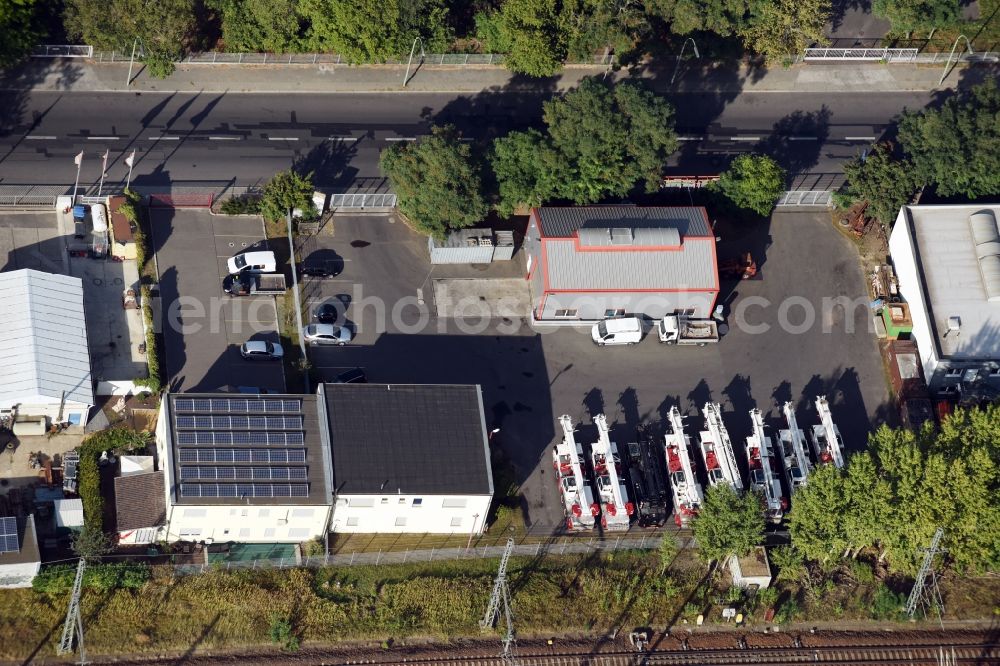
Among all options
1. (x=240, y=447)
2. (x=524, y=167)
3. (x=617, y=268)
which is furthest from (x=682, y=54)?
(x=240, y=447)

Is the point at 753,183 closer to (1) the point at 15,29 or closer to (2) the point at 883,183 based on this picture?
(2) the point at 883,183

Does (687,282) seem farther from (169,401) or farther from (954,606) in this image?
(169,401)

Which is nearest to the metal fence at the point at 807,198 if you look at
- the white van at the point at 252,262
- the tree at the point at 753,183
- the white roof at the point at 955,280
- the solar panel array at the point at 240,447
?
the tree at the point at 753,183

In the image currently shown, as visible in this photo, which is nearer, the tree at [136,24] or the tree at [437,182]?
the tree at [437,182]

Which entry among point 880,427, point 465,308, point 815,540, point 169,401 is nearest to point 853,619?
point 815,540

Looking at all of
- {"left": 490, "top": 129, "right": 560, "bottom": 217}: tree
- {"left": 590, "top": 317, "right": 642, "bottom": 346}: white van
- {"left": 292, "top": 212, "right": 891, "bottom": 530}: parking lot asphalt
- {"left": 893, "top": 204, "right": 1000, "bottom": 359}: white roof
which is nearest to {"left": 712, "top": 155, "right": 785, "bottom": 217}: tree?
{"left": 292, "top": 212, "right": 891, "bottom": 530}: parking lot asphalt

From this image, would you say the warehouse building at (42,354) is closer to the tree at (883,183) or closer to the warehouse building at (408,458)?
the warehouse building at (408,458)
